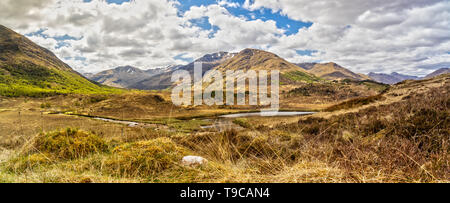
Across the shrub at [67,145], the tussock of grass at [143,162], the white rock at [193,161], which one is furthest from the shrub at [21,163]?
the white rock at [193,161]

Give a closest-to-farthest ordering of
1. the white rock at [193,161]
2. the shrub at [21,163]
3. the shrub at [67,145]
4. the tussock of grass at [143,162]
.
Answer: the tussock of grass at [143,162]
the white rock at [193,161]
the shrub at [21,163]
the shrub at [67,145]

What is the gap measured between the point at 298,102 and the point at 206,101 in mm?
39621

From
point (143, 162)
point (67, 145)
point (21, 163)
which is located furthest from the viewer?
point (67, 145)

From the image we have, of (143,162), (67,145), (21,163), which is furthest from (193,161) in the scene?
(67,145)

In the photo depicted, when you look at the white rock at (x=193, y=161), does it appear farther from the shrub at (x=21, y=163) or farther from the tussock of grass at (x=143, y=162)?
the shrub at (x=21, y=163)

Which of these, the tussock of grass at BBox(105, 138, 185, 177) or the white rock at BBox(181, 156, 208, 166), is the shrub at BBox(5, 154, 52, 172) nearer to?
the tussock of grass at BBox(105, 138, 185, 177)

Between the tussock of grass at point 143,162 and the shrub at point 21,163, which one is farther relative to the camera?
the shrub at point 21,163

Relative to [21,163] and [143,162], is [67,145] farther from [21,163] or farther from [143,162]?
[143,162]

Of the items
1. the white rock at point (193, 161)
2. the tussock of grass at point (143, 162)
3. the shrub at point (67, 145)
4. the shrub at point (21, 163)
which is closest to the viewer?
the tussock of grass at point (143, 162)

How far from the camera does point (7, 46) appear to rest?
180 metres

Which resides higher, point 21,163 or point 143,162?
point 143,162

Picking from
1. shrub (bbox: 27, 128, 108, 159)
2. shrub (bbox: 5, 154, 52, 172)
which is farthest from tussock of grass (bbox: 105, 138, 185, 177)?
shrub (bbox: 27, 128, 108, 159)
